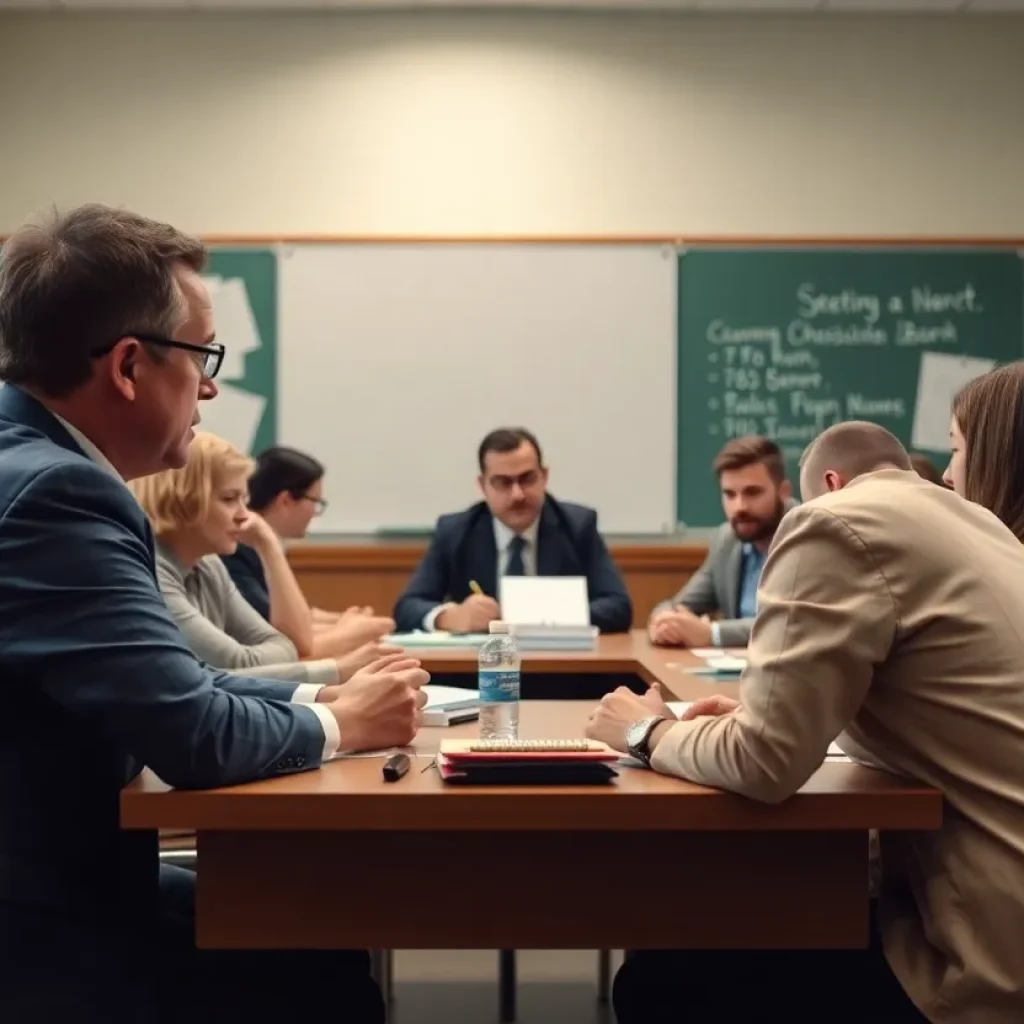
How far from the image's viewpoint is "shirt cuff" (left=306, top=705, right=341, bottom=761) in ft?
5.61

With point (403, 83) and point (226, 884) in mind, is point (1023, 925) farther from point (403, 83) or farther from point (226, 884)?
point (403, 83)

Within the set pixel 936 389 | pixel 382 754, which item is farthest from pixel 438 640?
pixel 936 389

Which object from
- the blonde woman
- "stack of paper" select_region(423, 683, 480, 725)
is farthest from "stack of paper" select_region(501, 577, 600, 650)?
"stack of paper" select_region(423, 683, 480, 725)

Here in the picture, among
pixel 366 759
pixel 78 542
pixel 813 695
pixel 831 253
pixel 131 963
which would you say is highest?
pixel 831 253

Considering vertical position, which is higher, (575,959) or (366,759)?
(366,759)

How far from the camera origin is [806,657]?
147 centimetres

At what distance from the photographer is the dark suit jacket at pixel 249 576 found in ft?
12.3

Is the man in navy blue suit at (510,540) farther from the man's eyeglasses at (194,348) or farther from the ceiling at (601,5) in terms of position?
the man's eyeglasses at (194,348)

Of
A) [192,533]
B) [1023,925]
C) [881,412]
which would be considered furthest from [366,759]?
[881,412]

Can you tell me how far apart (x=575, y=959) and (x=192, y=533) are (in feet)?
5.12

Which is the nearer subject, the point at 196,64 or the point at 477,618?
the point at 477,618

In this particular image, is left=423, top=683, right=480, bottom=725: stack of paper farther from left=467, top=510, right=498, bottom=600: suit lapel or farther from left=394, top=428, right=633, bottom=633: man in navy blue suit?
left=467, top=510, right=498, bottom=600: suit lapel

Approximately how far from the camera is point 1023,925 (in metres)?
1.46

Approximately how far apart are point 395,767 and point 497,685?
42 centimetres
